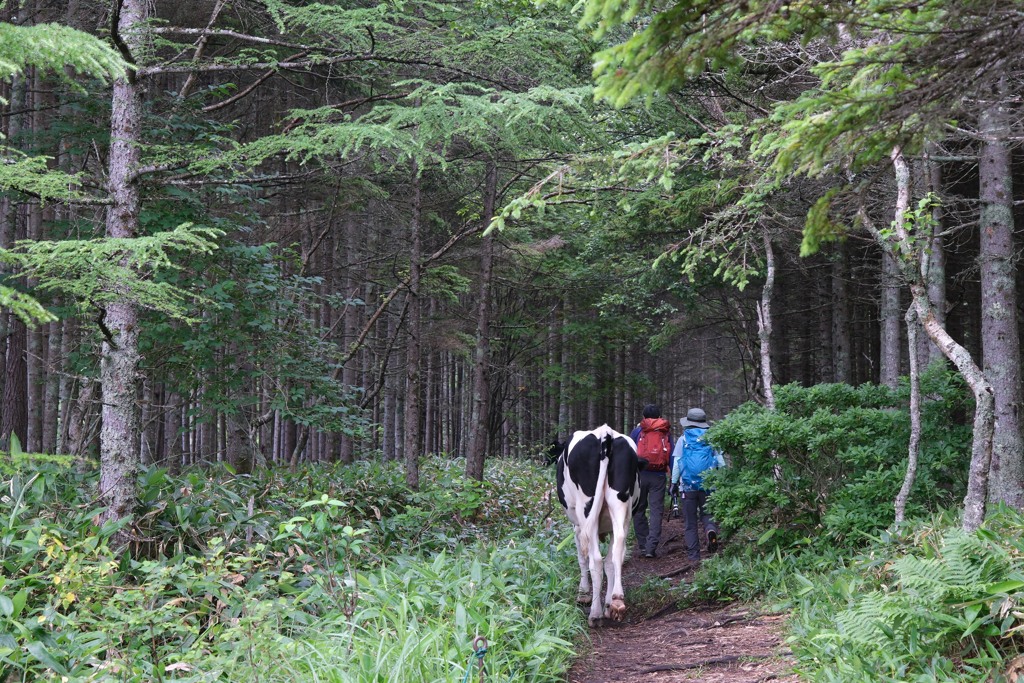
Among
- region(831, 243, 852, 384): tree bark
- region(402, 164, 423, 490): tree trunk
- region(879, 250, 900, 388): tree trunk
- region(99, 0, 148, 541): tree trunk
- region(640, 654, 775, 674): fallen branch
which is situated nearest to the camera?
region(640, 654, 775, 674): fallen branch

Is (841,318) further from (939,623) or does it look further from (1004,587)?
(1004,587)

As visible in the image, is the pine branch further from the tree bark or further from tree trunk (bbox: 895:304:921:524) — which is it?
the tree bark

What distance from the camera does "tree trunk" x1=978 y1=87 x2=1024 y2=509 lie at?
8180mm

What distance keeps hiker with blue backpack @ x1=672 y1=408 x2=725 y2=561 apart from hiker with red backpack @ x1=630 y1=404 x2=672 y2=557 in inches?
8.3

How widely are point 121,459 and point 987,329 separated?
899cm

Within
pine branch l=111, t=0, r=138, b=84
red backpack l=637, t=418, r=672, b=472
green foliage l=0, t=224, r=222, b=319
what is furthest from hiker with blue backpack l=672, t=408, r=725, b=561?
pine branch l=111, t=0, r=138, b=84

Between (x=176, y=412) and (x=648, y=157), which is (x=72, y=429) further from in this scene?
(x=648, y=157)

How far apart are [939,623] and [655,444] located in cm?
630

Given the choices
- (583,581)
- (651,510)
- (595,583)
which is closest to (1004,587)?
(595,583)

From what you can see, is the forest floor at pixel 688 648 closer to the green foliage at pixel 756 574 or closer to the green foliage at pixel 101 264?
the green foliage at pixel 756 574

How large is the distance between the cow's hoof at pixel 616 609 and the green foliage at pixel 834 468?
178 cm

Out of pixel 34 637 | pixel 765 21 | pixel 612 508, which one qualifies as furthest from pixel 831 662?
pixel 34 637

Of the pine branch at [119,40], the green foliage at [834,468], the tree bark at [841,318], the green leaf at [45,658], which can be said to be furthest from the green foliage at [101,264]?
the tree bark at [841,318]

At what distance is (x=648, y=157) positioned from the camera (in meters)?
5.35
